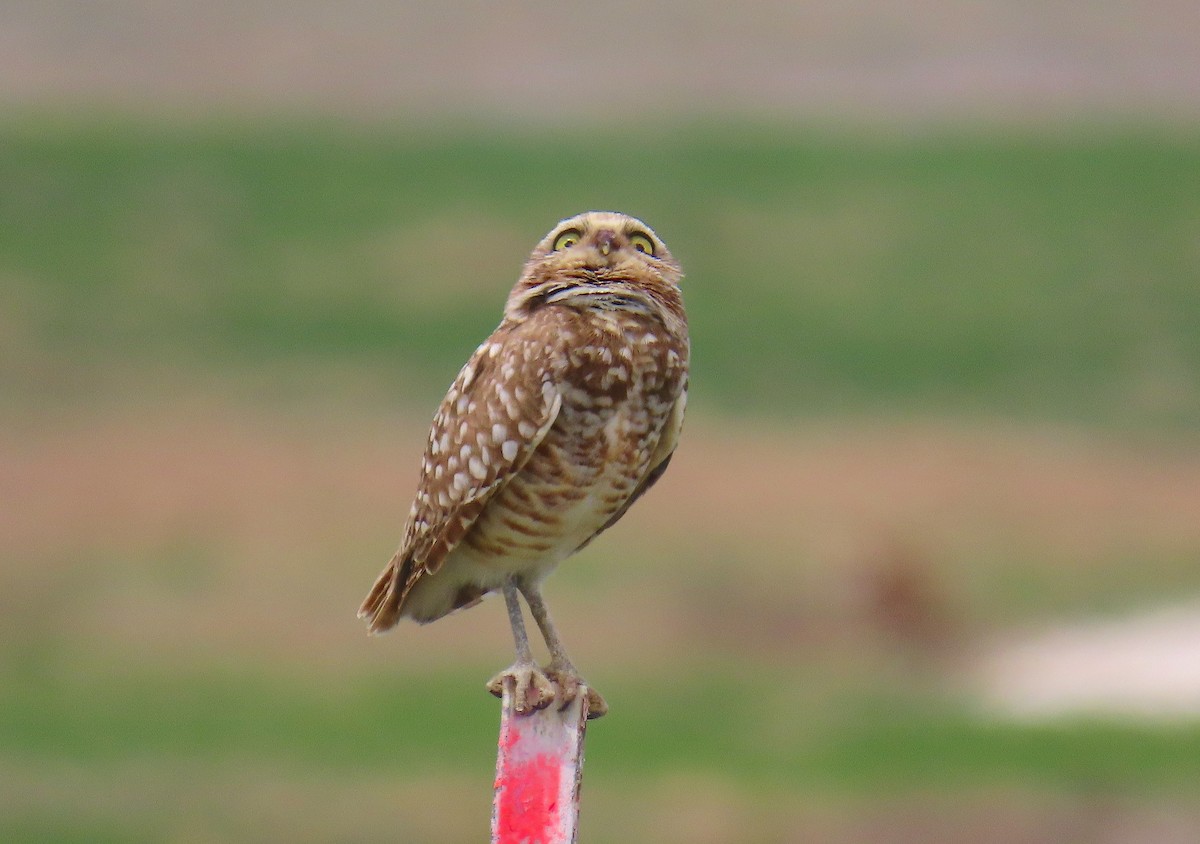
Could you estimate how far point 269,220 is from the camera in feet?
62.4

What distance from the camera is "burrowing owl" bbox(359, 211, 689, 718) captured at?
15.3 ft

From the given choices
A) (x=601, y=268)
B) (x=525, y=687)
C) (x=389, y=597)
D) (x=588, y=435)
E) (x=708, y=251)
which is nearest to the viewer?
(x=525, y=687)

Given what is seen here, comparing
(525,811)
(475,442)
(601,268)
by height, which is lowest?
(525,811)

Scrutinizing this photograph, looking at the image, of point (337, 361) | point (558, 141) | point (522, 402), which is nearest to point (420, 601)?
point (522, 402)

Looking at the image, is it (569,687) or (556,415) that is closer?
(569,687)

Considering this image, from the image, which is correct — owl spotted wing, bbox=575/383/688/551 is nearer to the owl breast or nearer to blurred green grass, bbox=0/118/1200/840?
the owl breast

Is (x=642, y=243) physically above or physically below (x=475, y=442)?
above

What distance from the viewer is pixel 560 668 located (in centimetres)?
471

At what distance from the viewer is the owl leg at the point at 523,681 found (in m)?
4.39

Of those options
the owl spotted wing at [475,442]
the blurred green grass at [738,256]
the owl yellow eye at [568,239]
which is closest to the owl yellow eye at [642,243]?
the owl yellow eye at [568,239]

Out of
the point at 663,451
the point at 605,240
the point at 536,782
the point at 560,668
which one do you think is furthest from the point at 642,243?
the point at 536,782

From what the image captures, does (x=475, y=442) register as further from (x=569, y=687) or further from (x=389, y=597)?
(x=569, y=687)

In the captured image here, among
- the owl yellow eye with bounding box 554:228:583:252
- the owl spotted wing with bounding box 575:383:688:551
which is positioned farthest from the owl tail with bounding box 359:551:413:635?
the owl yellow eye with bounding box 554:228:583:252

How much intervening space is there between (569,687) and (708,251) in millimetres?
14418
